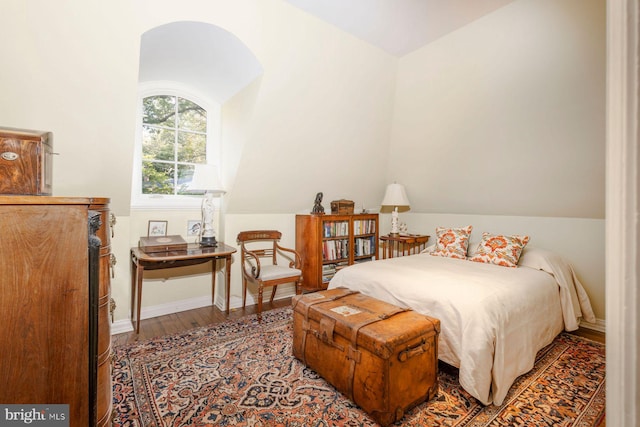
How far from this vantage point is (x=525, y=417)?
5.44 ft

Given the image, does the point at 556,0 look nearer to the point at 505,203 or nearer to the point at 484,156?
the point at 484,156

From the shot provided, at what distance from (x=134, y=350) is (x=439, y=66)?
3.65 metres

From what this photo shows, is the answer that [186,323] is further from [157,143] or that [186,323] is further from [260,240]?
[157,143]

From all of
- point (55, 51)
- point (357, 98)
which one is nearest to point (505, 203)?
point (357, 98)

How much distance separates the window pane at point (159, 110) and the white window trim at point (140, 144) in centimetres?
5

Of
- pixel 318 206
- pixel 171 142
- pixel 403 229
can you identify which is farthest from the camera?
pixel 403 229

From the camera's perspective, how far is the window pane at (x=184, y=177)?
129 inches

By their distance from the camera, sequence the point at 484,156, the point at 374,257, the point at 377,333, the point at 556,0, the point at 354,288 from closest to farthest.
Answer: the point at 377,333, the point at 556,0, the point at 354,288, the point at 484,156, the point at 374,257

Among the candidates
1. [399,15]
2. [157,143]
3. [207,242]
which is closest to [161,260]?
[207,242]

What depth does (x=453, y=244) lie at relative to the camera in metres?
3.25

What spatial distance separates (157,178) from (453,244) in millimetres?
3237

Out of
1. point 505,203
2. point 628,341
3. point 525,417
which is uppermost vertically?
point 505,203

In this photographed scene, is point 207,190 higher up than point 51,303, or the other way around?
point 207,190

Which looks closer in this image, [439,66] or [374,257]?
[439,66]
